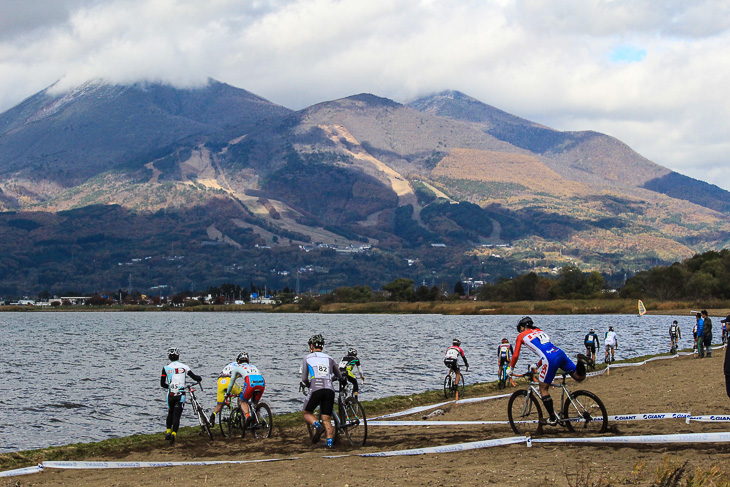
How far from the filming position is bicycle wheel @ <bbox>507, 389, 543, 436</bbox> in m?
18.2

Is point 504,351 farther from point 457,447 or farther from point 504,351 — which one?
point 457,447

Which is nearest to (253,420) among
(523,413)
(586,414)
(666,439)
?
(523,413)

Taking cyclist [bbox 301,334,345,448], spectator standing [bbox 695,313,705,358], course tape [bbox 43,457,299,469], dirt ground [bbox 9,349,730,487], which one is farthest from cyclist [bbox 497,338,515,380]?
course tape [bbox 43,457,299,469]

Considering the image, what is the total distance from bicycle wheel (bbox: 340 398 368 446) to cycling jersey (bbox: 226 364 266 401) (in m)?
3.15

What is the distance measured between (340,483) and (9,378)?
46.5 meters

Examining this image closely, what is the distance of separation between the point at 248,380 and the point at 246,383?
0.10 metres

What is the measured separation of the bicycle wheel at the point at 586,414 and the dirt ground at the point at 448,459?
29 cm

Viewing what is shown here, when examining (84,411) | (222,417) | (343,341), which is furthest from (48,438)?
(343,341)

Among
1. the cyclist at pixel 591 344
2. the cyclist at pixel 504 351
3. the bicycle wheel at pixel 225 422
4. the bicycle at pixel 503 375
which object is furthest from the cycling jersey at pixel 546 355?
the cyclist at pixel 591 344

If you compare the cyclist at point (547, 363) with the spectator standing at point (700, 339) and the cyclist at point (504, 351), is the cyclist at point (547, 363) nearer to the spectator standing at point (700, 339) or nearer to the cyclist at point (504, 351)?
the cyclist at point (504, 351)

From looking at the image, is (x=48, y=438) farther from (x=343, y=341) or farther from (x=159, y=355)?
(x=343, y=341)

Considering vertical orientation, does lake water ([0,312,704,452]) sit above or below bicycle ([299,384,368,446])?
below

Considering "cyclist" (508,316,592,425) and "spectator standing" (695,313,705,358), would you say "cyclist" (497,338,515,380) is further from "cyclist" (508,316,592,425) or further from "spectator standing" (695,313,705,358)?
"cyclist" (508,316,592,425)

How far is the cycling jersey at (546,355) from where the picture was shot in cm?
1762
